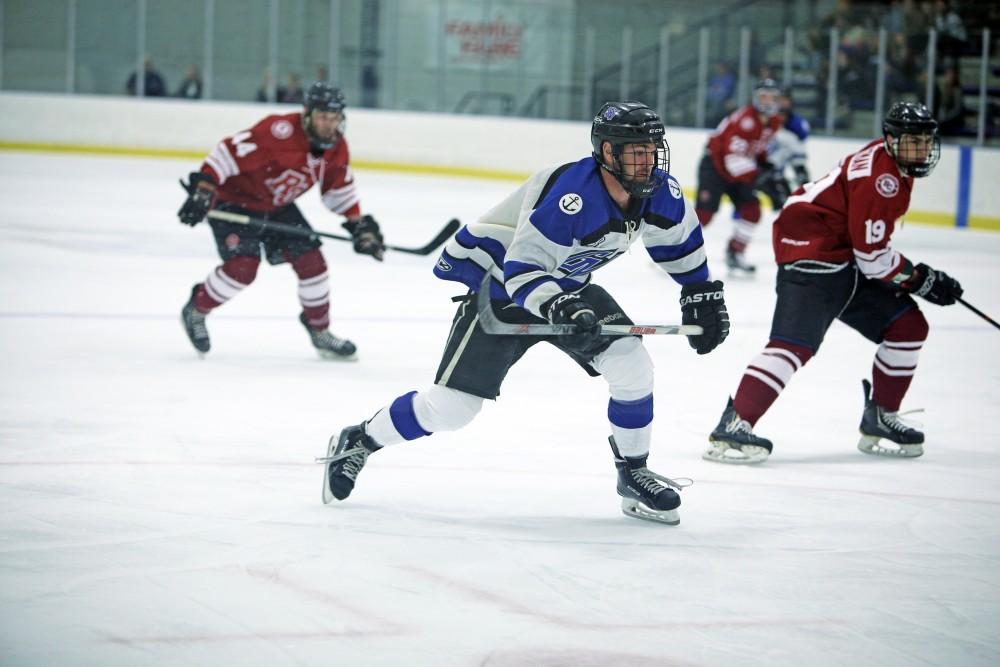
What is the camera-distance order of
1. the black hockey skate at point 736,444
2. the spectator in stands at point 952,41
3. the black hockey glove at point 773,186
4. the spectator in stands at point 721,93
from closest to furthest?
1. the black hockey skate at point 736,444
2. the black hockey glove at point 773,186
3. the spectator in stands at point 952,41
4. the spectator in stands at point 721,93

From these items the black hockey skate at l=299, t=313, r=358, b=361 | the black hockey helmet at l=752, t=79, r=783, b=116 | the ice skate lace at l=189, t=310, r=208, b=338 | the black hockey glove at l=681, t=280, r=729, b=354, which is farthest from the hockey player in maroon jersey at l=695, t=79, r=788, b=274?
the black hockey glove at l=681, t=280, r=729, b=354

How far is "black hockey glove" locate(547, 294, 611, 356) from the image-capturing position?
2.83 meters

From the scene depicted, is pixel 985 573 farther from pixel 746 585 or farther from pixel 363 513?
pixel 363 513

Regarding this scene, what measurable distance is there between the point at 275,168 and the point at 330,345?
729 millimetres

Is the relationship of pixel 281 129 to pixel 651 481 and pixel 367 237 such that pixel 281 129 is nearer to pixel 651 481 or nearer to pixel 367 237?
pixel 367 237

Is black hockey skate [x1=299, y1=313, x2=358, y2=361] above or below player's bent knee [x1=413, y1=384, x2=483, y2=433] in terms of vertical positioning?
below

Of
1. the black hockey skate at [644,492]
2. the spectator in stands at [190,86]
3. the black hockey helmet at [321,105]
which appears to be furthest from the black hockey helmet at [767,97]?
the spectator in stands at [190,86]

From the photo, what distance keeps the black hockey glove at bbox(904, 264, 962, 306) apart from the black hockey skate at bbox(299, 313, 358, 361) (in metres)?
2.32

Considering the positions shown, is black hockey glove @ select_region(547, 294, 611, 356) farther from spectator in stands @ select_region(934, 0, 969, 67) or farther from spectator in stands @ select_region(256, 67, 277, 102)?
spectator in stands @ select_region(256, 67, 277, 102)

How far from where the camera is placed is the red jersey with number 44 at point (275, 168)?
5160mm

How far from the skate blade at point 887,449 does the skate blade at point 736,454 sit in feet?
1.23

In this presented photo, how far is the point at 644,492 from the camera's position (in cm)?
316

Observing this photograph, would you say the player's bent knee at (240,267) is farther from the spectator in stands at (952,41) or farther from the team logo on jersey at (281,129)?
the spectator in stands at (952,41)

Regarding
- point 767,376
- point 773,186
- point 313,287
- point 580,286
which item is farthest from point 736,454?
point 773,186
